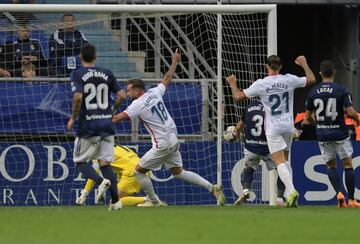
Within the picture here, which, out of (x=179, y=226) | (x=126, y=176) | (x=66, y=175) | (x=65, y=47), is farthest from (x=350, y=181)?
(x=179, y=226)

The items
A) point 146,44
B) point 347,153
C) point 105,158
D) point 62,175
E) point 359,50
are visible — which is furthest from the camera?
point 359,50

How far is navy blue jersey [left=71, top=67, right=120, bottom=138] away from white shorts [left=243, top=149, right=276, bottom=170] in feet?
12.4

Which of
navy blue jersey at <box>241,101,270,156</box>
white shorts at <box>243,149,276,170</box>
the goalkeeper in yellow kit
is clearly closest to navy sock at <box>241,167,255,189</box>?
white shorts at <box>243,149,276,170</box>

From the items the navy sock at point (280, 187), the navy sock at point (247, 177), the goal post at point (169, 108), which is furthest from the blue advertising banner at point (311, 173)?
the navy sock at point (247, 177)

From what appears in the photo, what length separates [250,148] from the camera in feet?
63.4

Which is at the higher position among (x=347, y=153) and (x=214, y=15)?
(x=214, y=15)

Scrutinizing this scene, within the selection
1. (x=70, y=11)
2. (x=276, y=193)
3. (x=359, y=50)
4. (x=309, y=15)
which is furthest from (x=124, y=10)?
(x=309, y=15)

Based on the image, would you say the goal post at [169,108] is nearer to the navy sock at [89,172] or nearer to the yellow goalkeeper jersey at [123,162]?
the yellow goalkeeper jersey at [123,162]

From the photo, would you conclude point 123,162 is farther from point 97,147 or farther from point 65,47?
point 97,147

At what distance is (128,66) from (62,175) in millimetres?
2498

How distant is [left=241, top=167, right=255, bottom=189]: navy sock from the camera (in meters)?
19.2

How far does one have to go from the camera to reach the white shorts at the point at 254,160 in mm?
19297

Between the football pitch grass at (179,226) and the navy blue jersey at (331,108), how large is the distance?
248 centimetres

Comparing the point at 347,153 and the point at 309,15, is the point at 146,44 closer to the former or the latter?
the point at 347,153
